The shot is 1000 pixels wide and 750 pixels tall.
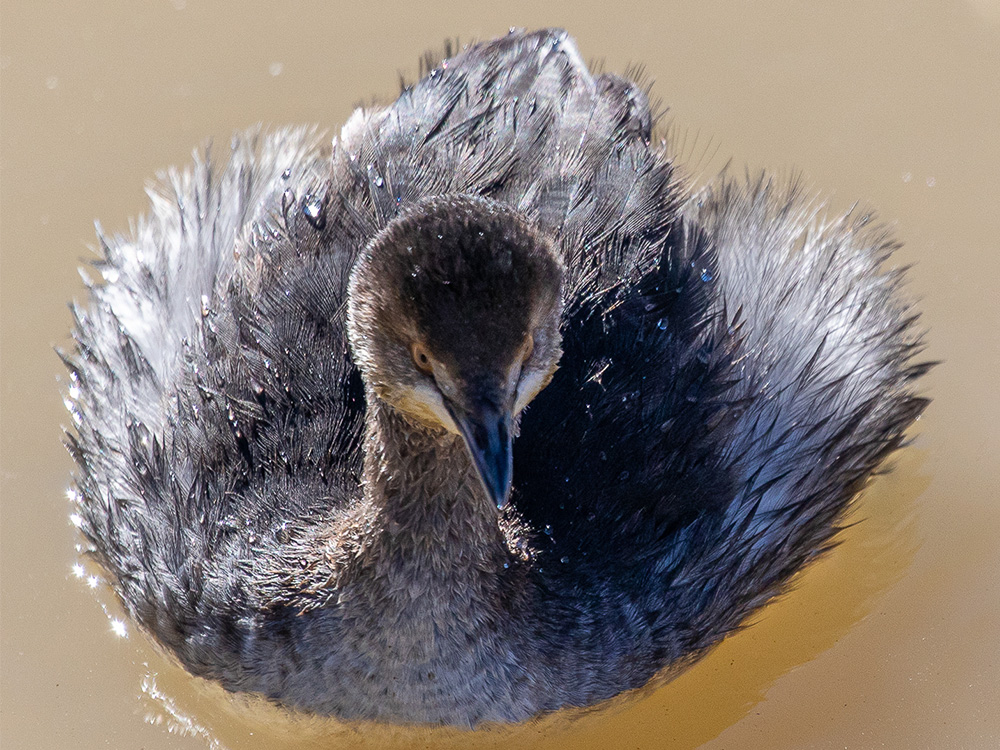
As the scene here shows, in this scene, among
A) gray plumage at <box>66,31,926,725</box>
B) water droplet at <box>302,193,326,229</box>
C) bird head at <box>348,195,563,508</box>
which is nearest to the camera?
bird head at <box>348,195,563,508</box>

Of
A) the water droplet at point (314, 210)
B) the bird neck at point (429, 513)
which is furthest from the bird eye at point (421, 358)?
the water droplet at point (314, 210)

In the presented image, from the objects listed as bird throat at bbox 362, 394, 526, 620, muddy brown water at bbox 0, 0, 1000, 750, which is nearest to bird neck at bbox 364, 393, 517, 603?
bird throat at bbox 362, 394, 526, 620

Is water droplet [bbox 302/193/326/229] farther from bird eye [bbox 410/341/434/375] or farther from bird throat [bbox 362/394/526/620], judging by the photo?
bird eye [bbox 410/341/434/375]

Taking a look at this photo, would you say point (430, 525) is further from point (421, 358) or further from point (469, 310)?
point (469, 310)

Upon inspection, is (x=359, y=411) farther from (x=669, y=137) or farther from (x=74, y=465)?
(x=669, y=137)

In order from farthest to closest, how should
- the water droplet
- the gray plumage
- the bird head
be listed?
the water droplet, the gray plumage, the bird head

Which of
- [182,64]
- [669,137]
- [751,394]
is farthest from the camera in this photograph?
[182,64]

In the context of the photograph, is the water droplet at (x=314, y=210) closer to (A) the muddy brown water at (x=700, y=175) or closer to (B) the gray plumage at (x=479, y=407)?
(B) the gray plumage at (x=479, y=407)

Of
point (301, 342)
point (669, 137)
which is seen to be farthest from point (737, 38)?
point (301, 342)
